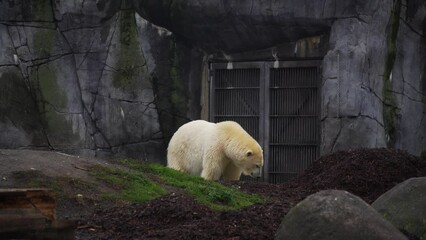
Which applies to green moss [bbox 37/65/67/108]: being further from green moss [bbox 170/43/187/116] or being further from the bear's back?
the bear's back

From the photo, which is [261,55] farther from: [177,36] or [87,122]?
[87,122]

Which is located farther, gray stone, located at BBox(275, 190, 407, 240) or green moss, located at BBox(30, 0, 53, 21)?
green moss, located at BBox(30, 0, 53, 21)

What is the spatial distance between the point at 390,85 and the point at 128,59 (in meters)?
4.94

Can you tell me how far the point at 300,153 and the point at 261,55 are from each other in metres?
2.00

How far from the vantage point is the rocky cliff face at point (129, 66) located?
46.4ft

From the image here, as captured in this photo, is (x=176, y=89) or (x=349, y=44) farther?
(x=176, y=89)

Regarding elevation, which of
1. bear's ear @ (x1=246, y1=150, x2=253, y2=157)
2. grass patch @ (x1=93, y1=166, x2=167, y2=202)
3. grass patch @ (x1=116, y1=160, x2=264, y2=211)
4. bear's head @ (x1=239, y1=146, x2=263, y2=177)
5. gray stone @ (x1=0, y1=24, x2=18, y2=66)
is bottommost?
bear's head @ (x1=239, y1=146, x2=263, y2=177)

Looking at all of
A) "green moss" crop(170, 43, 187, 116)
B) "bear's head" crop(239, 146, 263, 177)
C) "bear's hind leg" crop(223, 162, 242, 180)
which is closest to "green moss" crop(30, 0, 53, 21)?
"green moss" crop(170, 43, 187, 116)

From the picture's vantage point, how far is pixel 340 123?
13.4m

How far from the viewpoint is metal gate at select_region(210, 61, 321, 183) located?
558 inches

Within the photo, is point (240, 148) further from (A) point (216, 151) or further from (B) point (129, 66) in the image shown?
(B) point (129, 66)

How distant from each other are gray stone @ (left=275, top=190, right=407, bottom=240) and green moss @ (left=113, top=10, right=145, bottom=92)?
A: 29.9 ft

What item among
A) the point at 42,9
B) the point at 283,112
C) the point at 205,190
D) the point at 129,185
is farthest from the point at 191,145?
the point at 42,9

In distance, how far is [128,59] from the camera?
1462 centimetres
